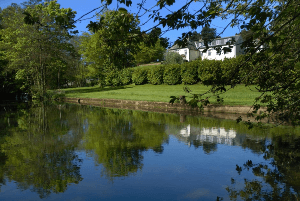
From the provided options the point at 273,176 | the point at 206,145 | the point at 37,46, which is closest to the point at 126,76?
the point at 37,46

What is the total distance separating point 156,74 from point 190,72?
6.09 metres

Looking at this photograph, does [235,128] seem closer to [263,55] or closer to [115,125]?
[115,125]

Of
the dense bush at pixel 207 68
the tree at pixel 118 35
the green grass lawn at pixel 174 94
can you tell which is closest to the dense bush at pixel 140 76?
the green grass lawn at pixel 174 94

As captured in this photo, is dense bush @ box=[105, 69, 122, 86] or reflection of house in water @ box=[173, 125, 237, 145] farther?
dense bush @ box=[105, 69, 122, 86]

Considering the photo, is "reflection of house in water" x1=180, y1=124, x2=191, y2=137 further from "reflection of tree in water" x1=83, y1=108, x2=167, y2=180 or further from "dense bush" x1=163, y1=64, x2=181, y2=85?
"dense bush" x1=163, y1=64, x2=181, y2=85

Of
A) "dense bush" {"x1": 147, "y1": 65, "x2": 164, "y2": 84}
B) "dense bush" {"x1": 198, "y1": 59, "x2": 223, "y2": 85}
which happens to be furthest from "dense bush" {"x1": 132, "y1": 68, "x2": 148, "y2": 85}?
"dense bush" {"x1": 198, "y1": 59, "x2": 223, "y2": 85}

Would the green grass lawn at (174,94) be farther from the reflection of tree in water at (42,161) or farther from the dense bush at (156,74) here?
the reflection of tree in water at (42,161)

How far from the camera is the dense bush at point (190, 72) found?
31.2m

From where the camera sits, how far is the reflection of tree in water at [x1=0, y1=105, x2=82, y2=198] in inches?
191

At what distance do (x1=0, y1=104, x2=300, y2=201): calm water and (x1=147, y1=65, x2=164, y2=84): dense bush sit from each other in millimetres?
26663

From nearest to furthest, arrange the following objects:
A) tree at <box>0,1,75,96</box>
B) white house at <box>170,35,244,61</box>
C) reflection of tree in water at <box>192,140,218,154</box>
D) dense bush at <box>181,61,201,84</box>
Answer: white house at <box>170,35,244,61</box> → reflection of tree in water at <box>192,140,218,154</box> → tree at <box>0,1,75,96</box> → dense bush at <box>181,61,201,84</box>

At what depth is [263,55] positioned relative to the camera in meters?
4.97

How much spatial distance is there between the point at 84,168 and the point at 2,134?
228 inches

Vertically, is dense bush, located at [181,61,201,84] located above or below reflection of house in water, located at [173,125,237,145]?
above
